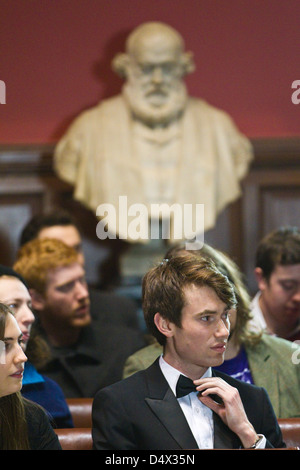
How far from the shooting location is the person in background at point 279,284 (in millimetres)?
3404

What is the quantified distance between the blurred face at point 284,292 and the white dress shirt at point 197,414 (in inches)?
51.5

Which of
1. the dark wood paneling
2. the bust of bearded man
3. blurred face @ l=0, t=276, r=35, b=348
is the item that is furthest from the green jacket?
the dark wood paneling

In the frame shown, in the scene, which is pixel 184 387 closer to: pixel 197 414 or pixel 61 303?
pixel 197 414

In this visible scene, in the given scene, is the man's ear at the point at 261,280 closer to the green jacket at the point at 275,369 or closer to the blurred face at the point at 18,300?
the green jacket at the point at 275,369

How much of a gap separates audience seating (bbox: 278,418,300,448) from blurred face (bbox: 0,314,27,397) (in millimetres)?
888

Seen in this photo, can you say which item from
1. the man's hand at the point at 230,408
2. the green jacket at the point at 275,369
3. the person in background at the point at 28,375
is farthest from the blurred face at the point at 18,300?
the man's hand at the point at 230,408

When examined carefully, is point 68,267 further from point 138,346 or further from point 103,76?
point 103,76

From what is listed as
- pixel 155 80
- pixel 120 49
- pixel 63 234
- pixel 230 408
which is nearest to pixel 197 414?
pixel 230 408

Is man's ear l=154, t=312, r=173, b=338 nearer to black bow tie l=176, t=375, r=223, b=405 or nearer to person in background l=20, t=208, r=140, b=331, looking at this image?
black bow tie l=176, t=375, r=223, b=405

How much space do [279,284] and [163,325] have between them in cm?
137
